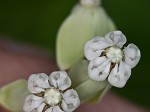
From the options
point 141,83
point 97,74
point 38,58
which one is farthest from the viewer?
point 38,58

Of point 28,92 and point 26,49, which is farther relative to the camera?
point 26,49

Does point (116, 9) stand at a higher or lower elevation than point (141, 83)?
higher

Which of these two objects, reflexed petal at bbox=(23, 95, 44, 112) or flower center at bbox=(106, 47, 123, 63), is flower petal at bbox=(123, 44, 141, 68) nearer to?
flower center at bbox=(106, 47, 123, 63)

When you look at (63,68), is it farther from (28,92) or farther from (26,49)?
(26,49)

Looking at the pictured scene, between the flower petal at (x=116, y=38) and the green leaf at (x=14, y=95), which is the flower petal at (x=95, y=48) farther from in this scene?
the green leaf at (x=14, y=95)

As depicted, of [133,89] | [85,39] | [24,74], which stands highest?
[85,39]

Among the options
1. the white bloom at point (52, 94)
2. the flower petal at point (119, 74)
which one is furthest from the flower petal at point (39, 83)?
the flower petal at point (119, 74)

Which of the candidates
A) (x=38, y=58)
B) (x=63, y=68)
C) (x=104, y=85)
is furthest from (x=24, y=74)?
(x=104, y=85)

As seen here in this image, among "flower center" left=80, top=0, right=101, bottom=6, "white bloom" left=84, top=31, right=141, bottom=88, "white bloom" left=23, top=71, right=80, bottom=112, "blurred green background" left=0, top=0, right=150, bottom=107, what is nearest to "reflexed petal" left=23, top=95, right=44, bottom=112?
"white bloom" left=23, top=71, right=80, bottom=112
